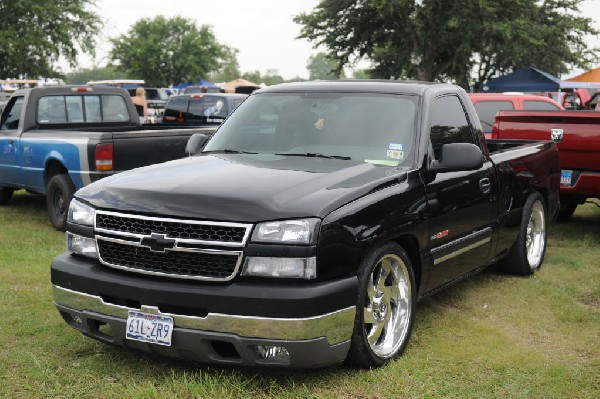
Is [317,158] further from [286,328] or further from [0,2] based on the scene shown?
[0,2]

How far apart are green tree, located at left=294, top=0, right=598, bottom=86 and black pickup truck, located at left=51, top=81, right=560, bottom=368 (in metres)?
28.5

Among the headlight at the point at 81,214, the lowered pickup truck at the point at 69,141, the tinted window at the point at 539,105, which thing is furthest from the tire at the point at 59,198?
the tinted window at the point at 539,105

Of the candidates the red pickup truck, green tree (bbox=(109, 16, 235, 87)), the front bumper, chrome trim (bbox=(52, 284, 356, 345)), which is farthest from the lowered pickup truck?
green tree (bbox=(109, 16, 235, 87))

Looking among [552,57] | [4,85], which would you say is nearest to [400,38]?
[552,57]

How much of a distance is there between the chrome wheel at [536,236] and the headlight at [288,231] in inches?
151

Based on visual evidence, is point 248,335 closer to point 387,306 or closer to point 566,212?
point 387,306

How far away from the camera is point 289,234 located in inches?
155

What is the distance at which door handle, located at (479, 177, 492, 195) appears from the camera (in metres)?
5.79

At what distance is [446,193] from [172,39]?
222 ft

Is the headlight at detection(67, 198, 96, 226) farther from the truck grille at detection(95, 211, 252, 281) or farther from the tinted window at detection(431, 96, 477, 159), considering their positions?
the tinted window at detection(431, 96, 477, 159)

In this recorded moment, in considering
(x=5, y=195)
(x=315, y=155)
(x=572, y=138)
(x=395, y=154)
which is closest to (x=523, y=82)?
(x=572, y=138)

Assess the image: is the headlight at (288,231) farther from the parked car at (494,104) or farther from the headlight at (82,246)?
the parked car at (494,104)

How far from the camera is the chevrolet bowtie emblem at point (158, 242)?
4043 millimetres

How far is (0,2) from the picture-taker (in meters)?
38.5
